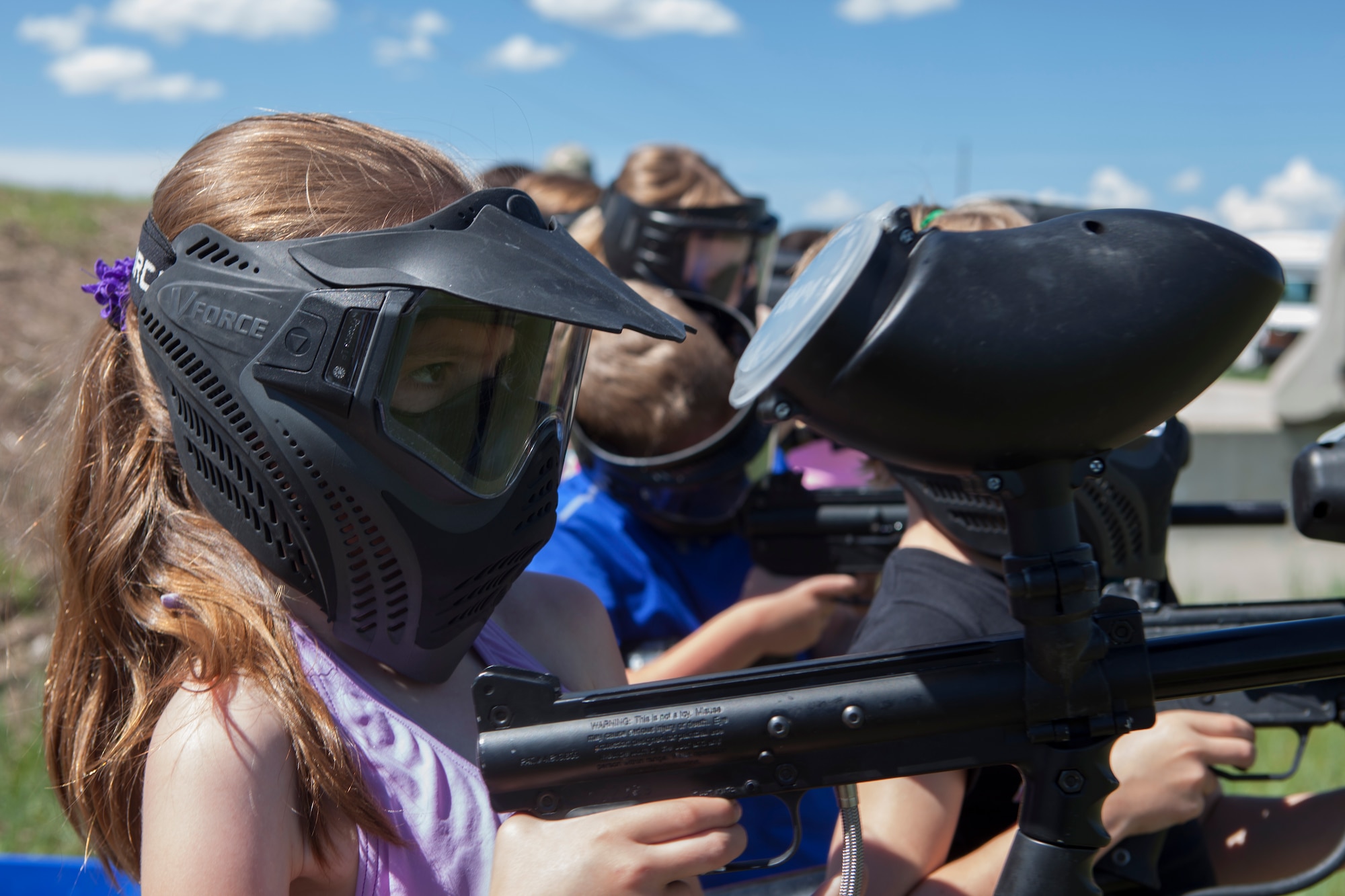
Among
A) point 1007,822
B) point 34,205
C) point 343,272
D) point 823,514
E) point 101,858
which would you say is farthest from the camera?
point 34,205

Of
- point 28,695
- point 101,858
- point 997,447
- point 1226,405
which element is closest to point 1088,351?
point 997,447

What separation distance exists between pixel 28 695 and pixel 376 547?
17.4 ft

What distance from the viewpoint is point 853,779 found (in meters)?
1.27

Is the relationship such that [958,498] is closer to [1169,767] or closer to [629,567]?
[1169,767]

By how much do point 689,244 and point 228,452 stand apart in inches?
98.8

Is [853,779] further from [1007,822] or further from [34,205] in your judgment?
[34,205]

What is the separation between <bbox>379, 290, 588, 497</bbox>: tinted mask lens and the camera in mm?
1354

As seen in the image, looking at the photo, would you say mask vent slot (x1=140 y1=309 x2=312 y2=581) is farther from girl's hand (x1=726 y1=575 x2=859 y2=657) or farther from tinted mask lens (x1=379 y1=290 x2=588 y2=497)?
girl's hand (x1=726 y1=575 x2=859 y2=657)

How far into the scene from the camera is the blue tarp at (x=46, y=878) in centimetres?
203

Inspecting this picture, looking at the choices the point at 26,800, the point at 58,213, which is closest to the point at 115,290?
the point at 26,800

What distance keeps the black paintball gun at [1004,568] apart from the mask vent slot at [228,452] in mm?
349

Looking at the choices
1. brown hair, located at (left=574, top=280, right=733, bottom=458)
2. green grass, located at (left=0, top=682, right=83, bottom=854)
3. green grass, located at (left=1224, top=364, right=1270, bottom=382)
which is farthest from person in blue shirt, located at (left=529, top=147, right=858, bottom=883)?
green grass, located at (left=1224, top=364, right=1270, bottom=382)

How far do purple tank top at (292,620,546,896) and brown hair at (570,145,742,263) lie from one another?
96.8 inches

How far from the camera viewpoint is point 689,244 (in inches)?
145
